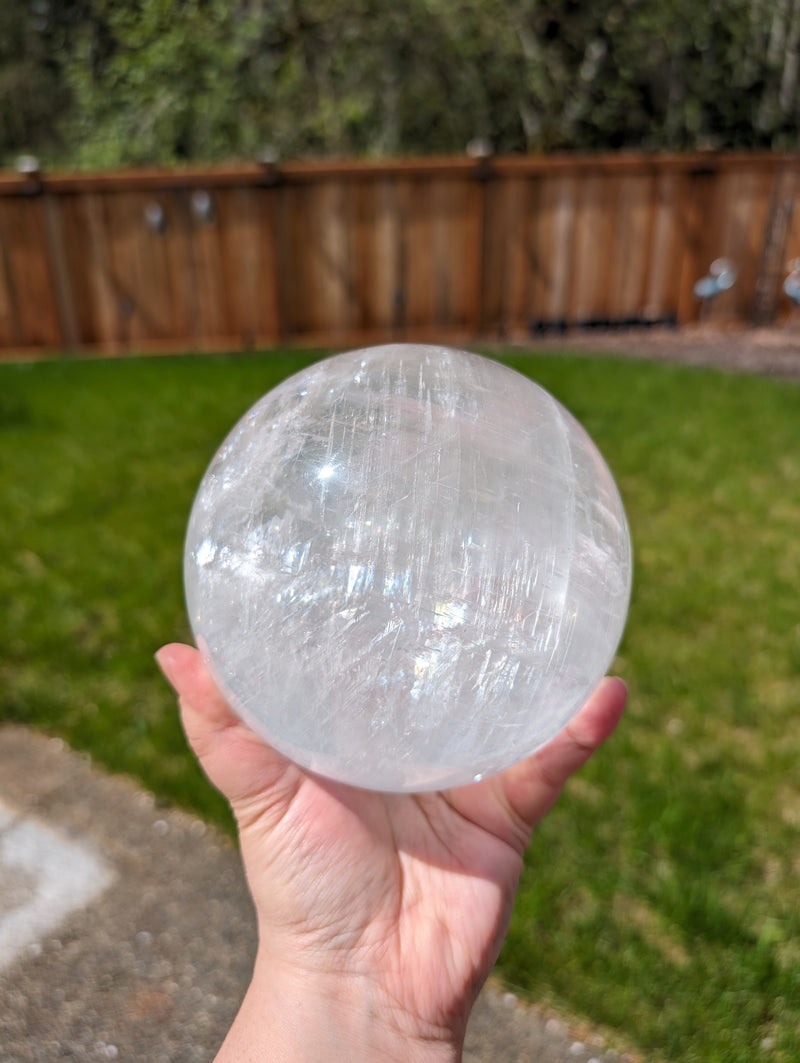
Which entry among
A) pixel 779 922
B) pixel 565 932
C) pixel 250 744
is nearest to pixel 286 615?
pixel 250 744

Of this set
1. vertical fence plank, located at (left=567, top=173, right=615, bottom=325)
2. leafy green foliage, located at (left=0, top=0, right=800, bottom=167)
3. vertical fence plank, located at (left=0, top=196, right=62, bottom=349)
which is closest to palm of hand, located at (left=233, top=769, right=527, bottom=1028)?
vertical fence plank, located at (left=567, top=173, right=615, bottom=325)

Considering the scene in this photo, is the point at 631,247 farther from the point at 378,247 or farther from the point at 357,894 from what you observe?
the point at 357,894

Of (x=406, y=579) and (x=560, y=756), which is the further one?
(x=560, y=756)

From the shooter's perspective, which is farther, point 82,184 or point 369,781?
point 82,184

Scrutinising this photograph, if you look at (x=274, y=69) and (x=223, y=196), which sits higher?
(x=274, y=69)

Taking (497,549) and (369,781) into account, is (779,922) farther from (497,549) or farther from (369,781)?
(497,549)

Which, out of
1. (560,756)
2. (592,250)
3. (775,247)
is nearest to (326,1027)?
(560,756)
